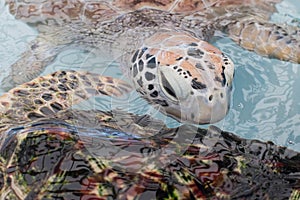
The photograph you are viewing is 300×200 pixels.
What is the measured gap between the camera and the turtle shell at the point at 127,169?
4.31 feet

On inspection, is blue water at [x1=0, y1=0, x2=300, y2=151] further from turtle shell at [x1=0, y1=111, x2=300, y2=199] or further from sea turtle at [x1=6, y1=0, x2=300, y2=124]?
turtle shell at [x1=0, y1=111, x2=300, y2=199]

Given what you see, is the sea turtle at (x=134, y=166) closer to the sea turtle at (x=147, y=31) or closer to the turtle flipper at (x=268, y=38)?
the sea turtle at (x=147, y=31)

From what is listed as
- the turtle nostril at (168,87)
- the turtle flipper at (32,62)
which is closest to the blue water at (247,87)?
the turtle flipper at (32,62)

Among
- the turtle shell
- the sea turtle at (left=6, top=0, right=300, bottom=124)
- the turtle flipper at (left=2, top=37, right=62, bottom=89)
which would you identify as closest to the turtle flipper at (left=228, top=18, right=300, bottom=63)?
the sea turtle at (left=6, top=0, right=300, bottom=124)

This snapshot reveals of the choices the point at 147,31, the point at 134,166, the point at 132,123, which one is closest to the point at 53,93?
the point at 132,123

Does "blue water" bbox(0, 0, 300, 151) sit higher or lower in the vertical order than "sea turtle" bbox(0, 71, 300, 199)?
lower

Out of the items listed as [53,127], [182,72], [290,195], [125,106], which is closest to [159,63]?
[182,72]

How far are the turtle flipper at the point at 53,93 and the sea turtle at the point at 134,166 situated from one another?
0.48 metres

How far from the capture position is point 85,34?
10.3ft

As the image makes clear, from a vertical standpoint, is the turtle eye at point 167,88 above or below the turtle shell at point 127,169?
below

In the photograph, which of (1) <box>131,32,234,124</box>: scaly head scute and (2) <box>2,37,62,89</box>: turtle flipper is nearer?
(1) <box>131,32,234,124</box>: scaly head scute

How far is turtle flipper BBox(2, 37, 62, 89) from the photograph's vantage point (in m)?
2.82

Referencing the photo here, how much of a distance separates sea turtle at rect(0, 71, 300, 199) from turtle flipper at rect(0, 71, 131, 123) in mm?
481

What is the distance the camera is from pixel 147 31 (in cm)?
296
